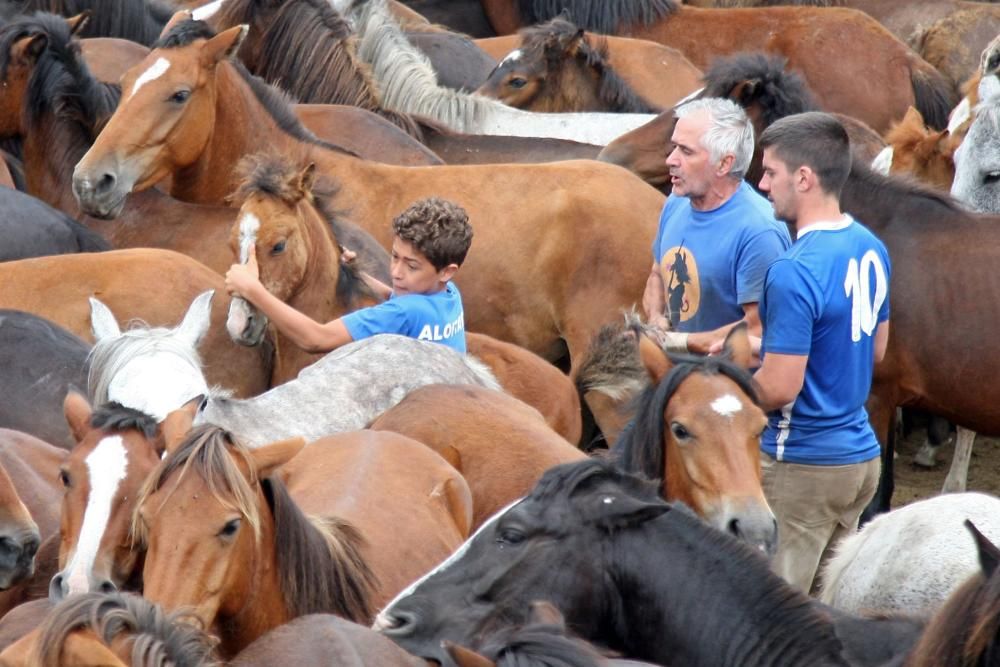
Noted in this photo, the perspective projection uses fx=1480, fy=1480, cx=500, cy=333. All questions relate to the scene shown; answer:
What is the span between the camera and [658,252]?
5430 millimetres

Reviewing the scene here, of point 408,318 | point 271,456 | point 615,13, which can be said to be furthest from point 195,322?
point 615,13

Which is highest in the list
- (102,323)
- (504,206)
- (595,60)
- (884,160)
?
(102,323)

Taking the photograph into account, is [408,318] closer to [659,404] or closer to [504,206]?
[659,404]

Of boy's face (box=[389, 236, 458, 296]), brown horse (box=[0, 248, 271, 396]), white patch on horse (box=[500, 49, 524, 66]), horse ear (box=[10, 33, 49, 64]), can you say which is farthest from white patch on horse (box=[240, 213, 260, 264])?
white patch on horse (box=[500, 49, 524, 66])

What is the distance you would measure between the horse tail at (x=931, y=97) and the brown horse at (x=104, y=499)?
718 cm

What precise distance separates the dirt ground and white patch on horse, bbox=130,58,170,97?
424cm

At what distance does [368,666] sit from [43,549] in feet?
5.95

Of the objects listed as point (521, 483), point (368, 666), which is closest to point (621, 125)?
point (521, 483)

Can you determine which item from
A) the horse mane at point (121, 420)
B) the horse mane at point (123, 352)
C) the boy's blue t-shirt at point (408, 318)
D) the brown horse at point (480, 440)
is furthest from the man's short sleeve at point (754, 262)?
the horse mane at point (121, 420)

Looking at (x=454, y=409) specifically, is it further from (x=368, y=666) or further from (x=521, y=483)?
(x=368, y=666)

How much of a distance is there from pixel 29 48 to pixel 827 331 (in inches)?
187

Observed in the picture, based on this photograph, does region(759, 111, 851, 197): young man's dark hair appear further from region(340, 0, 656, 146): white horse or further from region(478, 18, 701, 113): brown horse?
region(478, 18, 701, 113): brown horse

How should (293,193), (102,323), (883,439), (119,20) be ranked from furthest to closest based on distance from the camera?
1. (119,20)
2. (883,439)
3. (293,193)
4. (102,323)

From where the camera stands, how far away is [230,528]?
3.52 metres
